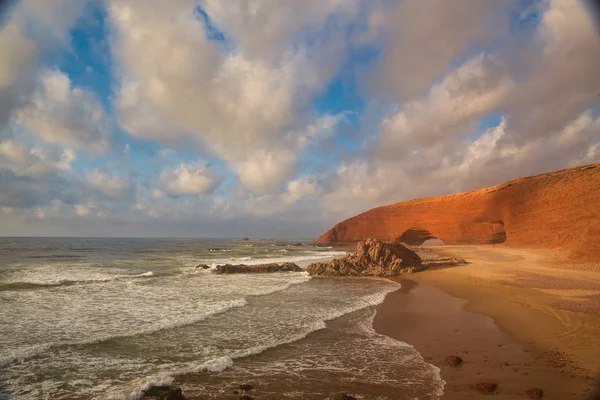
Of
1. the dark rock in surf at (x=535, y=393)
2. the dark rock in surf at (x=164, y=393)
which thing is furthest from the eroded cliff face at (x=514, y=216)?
the dark rock in surf at (x=164, y=393)

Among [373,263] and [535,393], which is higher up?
[373,263]

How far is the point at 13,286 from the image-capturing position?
19.6 meters

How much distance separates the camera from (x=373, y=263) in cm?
2820

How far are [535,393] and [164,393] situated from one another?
23.4ft

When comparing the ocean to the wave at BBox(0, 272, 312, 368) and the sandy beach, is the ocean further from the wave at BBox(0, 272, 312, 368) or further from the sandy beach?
the sandy beach

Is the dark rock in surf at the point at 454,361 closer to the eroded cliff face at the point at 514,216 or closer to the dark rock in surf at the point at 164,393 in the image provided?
the dark rock in surf at the point at 164,393

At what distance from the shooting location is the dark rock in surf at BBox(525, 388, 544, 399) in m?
5.91

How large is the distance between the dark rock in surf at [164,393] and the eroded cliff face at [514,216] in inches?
1203

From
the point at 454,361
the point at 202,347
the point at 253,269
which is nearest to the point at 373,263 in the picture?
the point at 253,269

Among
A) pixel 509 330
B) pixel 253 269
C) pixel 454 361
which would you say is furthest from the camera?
pixel 253 269

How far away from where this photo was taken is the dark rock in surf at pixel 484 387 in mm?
6258

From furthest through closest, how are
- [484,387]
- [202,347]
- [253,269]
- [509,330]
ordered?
[253,269] < [509,330] < [202,347] < [484,387]

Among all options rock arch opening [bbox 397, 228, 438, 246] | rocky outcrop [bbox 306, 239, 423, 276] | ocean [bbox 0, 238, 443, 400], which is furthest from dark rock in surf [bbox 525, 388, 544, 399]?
rock arch opening [bbox 397, 228, 438, 246]

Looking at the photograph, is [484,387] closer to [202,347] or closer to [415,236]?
[202,347]
